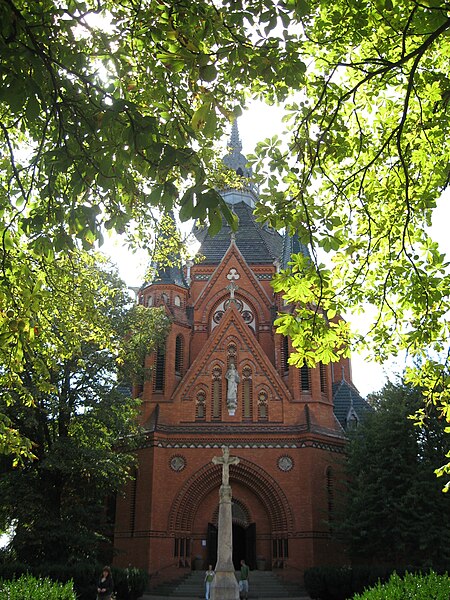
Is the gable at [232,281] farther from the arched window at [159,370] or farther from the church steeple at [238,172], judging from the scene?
the church steeple at [238,172]

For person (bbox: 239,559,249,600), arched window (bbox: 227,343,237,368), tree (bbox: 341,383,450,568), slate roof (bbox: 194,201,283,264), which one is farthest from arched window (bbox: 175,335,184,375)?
person (bbox: 239,559,249,600)

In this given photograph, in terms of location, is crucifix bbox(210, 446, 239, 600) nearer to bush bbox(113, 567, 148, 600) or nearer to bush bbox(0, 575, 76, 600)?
bush bbox(113, 567, 148, 600)

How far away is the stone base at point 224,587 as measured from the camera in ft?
46.7

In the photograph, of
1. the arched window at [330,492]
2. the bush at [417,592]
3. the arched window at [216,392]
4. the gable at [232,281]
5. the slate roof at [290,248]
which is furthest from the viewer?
the gable at [232,281]

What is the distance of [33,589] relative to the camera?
9.05 m

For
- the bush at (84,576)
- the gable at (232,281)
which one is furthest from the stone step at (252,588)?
the gable at (232,281)

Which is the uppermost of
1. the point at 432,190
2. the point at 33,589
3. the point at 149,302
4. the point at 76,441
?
the point at 149,302

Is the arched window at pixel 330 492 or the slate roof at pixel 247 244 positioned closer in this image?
the arched window at pixel 330 492

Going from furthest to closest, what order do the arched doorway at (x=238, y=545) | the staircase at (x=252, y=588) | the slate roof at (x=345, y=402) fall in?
1. the slate roof at (x=345, y=402)
2. the arched doorway at (x=238, y=545)
3. the staircase at (x=252, y=588)

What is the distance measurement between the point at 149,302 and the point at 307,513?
11.7 metres

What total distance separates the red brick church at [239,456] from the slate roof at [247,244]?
4913 millimetres

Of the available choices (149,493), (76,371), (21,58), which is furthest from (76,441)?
(21,58)

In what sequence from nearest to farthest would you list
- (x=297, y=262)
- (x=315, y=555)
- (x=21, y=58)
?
1. (x=21, y=58)
2. (x=297, y=262)
3. (x=315, y=555)

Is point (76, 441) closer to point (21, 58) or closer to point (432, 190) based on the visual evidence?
point (432, 190)
